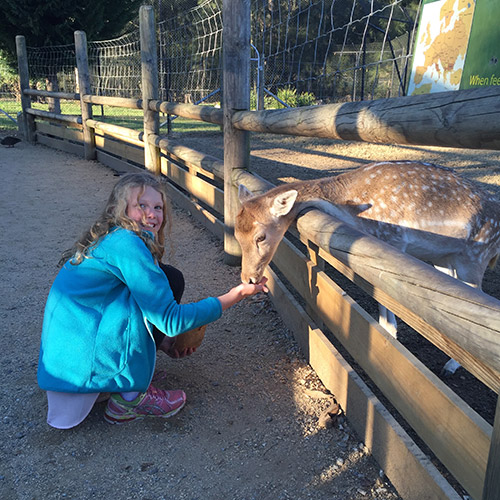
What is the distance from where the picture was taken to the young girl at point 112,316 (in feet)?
7.80

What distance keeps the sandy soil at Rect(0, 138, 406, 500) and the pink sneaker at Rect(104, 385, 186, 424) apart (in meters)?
0.05

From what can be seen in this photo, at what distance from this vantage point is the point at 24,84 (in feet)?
42.2

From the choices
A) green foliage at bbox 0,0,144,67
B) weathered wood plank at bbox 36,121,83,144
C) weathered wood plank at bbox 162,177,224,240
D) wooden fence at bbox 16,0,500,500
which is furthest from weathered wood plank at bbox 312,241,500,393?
green foliage at bbox 0,0,144,67

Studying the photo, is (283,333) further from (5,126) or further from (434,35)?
(5,126)

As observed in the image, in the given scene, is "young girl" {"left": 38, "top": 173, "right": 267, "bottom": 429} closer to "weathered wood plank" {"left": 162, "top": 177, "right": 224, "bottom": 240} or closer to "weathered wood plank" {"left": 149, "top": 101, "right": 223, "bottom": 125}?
"weathered wood plank" {"left": 149, "top": 101, "right": 223, "bottom": 125}

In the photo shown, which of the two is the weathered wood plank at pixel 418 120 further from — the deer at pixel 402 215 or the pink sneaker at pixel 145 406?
the pink sneaker at pixel 145 406

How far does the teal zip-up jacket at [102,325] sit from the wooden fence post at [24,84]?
12006mm

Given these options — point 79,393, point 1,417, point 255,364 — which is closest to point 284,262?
point 255,364

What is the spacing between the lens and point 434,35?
12.5ft

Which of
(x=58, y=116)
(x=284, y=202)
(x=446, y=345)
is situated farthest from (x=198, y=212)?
(x=58, y=116)

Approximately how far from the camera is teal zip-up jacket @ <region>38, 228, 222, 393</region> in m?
2.43

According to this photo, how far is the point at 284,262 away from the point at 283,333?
496mm

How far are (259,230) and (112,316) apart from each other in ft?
3.98

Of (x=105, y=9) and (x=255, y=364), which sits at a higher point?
(x=105, y=9)
